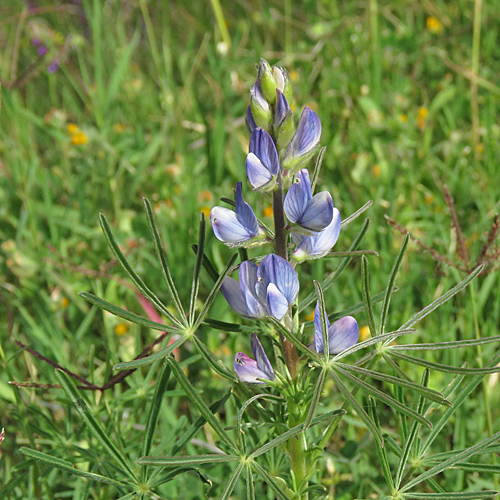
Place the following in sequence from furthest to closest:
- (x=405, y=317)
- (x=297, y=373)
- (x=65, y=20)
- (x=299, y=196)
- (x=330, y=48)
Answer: (x=65, y=20) → (x=330, y=48) → (x=405, y=317) → (x=297, y=373) → (x=299, y=196)

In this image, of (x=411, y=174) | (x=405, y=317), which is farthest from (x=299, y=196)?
(x=411, y=174)

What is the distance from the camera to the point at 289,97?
119 cm

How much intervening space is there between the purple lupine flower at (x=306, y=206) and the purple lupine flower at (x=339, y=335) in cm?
18

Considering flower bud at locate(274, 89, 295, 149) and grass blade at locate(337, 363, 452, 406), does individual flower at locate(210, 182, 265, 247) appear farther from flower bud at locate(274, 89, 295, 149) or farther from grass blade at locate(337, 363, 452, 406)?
grass blade at locate(337, 363, 452, 406)

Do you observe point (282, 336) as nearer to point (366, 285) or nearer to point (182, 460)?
point (366, 285)

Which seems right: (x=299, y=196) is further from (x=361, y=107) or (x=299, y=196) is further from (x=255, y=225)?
(x=361, y=107)

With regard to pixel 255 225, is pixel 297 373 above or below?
below

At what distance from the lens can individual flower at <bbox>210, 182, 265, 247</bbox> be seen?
44.9 inches

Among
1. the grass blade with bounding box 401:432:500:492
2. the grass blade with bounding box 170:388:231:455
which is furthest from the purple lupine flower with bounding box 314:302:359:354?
the grass blade with bounding box 401:432:500:492

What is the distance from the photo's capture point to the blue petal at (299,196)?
1124 millimetres

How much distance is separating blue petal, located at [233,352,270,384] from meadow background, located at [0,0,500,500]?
48cm

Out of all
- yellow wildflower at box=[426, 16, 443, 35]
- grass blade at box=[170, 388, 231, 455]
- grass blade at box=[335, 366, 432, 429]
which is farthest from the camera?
yellow wildflower at box=[426, 16, 443, 35]

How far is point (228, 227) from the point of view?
3.77 ft

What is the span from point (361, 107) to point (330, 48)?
730 millimetres
